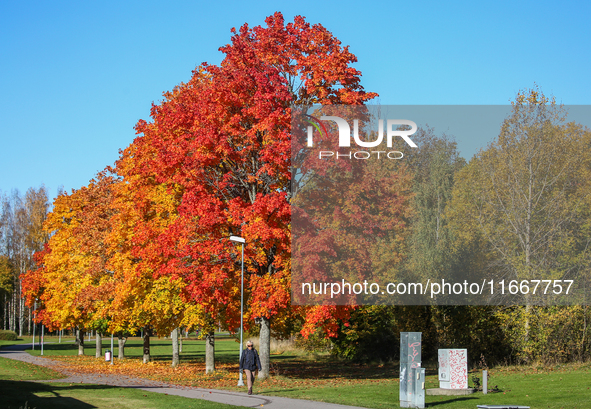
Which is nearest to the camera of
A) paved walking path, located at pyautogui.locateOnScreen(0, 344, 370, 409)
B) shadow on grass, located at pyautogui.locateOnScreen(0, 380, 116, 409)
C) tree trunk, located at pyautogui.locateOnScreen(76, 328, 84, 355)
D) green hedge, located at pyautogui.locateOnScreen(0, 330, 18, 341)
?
shadow on grass, located at pyautogui.locateOnScreen(0, 380, 116, 409)

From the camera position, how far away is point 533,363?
30391mm

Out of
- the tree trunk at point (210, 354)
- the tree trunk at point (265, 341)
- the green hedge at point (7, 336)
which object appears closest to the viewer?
the tree trunk at point (265, 341)

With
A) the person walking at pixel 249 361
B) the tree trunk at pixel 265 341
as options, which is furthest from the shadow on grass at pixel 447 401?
the tree trunk at pixel 265 341

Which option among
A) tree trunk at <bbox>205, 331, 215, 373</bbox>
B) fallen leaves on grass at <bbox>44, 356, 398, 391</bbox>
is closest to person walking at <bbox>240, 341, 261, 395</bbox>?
fallen leaves on grass at <bbox>44, 356, 398, 391</bbox>

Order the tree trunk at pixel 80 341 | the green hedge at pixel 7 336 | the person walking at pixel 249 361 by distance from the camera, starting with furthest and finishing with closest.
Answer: the green hedge at pixel 7 336
the tree trunk at pixel 80 341
the person walking at pixel 249 361

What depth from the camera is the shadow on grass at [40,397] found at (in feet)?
49.1

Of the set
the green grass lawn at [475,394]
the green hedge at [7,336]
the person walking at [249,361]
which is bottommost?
the green hedge at [7,336]

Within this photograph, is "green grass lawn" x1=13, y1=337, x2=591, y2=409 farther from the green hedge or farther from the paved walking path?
the green hedge

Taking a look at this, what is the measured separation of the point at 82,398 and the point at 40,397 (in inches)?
43.9


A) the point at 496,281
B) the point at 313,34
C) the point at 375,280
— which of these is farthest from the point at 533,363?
the point at 313,34

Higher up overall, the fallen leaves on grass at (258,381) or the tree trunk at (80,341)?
the fallen leaves on grass at (258,381)

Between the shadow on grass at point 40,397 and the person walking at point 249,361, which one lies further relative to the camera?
the person walking at point 249,361

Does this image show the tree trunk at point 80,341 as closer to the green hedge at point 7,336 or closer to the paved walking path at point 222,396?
the paved walking path at point 222,396

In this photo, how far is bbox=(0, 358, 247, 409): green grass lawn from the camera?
Answer: 1533cm
